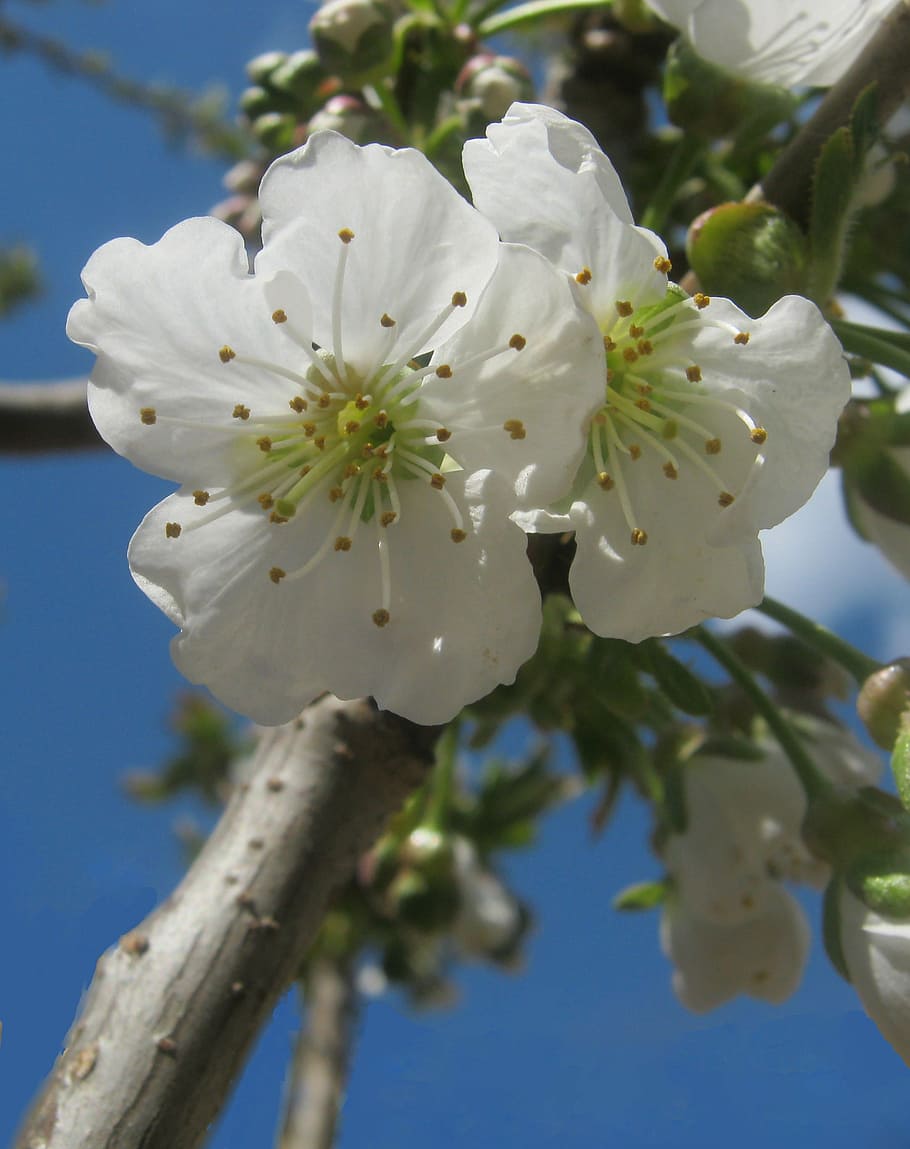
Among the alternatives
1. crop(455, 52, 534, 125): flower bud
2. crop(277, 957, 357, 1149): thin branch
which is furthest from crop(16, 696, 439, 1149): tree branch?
crop(277, 957, 357, 1149): thin branch

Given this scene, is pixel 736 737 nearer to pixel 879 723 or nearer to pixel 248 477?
pixel 879 723

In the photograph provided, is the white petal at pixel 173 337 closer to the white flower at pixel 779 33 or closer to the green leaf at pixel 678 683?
the green leaf at pixel 678 683

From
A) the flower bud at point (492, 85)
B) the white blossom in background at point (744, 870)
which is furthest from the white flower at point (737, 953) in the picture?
the flower bud at point (492, 85)

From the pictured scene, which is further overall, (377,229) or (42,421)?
(42,421)

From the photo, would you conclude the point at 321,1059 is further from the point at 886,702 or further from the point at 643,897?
the point at 886,702

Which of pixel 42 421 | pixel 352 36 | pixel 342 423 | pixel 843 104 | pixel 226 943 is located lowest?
pixel 42 421

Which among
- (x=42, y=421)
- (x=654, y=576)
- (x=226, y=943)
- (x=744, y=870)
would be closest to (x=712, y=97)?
(x=654, y=576)

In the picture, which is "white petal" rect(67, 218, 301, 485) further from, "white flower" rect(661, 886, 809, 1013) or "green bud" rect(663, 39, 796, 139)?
"white flower" rect(661, 886, 809, 1013)
